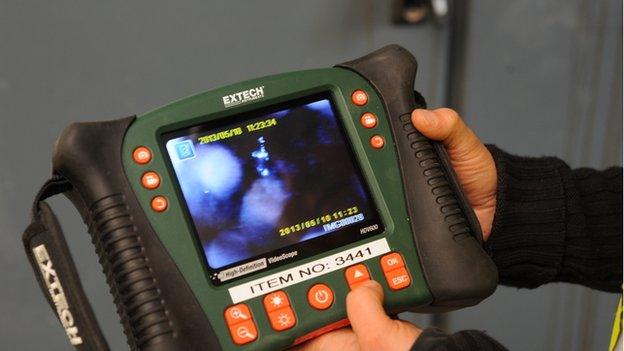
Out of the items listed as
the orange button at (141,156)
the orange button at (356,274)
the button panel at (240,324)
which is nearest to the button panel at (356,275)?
the orange button at (356,274)

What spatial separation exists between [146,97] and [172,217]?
31 centimetres

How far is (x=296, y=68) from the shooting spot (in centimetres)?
111

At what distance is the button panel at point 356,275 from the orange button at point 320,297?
0.02 metres

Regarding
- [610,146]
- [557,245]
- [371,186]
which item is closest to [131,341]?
[371,186]

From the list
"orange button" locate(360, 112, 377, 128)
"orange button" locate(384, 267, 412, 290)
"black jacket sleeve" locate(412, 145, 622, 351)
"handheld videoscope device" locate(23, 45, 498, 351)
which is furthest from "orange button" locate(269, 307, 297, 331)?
"black jacket sleeve" locate(412, 145, 622, 351)

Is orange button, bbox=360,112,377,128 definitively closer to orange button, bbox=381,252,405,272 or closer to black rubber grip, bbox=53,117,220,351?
orange button, bbox=381,252,405,272

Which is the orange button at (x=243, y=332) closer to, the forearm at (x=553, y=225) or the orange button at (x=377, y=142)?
the orange button at (x=377, y=142)

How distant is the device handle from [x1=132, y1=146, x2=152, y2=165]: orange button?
0.22m

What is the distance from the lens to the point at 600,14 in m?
1.20

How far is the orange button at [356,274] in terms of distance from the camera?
783mm

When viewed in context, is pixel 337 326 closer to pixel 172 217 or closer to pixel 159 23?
pixel 172 217

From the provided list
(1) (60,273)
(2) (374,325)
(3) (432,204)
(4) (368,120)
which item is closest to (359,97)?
(4) (368,120)

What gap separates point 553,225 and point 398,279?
0.27 meters

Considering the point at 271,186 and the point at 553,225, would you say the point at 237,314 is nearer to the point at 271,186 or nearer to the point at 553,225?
the point at 271,186
